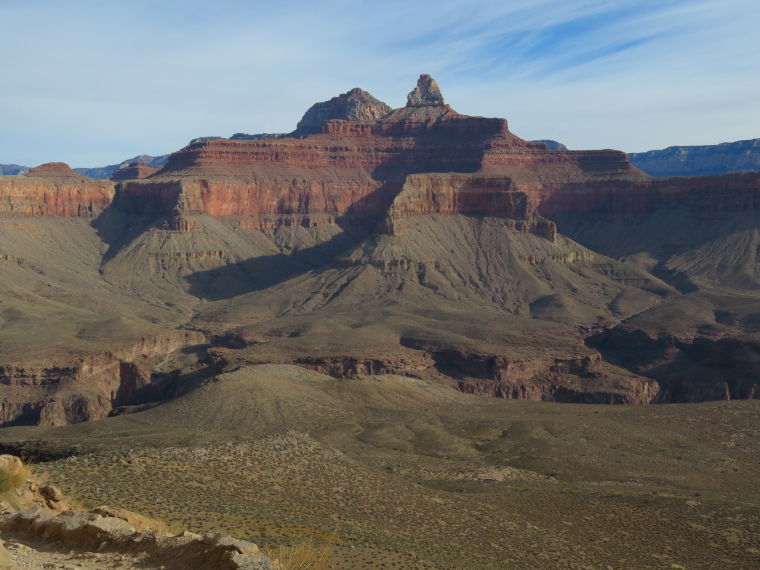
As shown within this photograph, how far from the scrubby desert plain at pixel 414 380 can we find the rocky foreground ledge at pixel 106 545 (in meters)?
6.66

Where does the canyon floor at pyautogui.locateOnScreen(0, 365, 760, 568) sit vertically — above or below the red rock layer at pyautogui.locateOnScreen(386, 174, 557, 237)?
below

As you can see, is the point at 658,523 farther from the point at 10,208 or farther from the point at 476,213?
the point at 10,208

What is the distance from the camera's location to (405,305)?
487 ft

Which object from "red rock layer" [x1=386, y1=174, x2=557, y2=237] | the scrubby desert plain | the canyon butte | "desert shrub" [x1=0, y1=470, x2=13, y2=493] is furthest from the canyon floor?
"red rock layer" [x1=386, y1=174, x2=557, y2=237]

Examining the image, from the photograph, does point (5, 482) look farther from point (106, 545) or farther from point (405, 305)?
point (405, 305)

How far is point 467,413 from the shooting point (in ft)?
267

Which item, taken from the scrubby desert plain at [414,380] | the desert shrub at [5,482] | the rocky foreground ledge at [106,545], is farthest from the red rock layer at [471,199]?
the rocky foreground ledge at [106,545]

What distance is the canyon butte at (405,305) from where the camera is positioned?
111938 mm

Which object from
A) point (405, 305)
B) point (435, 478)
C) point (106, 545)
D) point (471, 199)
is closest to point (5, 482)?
point (106, 545)

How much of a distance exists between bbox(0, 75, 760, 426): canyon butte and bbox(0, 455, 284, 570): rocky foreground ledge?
2610 inches

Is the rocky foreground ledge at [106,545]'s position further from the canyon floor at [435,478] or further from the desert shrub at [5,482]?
the canyon floor at [435,478]

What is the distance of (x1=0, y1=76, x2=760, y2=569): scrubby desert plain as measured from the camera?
40688mm

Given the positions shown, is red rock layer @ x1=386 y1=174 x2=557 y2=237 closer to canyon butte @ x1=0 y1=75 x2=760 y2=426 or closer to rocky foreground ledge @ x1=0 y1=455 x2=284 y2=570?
canyon butte @ x1=0 y1=75 x2=760 y2=426

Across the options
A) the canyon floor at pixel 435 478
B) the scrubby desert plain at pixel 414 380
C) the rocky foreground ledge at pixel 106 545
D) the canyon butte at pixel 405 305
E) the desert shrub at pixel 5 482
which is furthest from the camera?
the canyon butte at pixel 405 305
